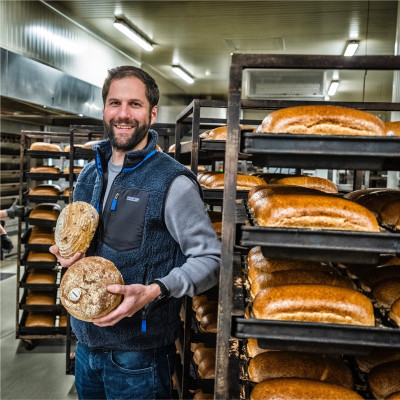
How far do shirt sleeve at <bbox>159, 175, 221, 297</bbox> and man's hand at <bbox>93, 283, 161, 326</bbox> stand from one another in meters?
0.11

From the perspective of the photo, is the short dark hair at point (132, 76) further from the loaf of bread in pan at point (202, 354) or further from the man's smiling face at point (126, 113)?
the loaf of bread in pan at point (202, 354)

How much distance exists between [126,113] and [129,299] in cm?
74

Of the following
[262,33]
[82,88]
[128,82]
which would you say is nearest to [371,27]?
[262,33]

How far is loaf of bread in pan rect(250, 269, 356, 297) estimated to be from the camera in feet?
4.24

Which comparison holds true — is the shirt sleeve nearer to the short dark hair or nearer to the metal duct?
the short dark hair

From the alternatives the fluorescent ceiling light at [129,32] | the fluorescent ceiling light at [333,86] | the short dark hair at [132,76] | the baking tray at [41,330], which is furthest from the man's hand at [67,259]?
the fluorescent ceiling light at [333,86]

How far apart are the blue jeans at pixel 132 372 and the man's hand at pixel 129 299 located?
279mm

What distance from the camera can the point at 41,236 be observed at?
399 cm

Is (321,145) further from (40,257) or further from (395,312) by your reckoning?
(40,257)

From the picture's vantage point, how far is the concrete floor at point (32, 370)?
319 centimetres

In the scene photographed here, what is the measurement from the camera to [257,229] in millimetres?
1045

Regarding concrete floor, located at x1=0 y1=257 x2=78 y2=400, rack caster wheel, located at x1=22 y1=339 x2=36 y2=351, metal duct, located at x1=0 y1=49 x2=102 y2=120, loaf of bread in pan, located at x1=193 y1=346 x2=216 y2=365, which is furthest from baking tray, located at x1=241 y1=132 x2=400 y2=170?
metal duct, located at x1=0 y1=49 x2=102 y2=120

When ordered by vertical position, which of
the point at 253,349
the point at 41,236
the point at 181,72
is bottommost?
the point at 41,236

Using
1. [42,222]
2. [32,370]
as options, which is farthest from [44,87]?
[32,370]
